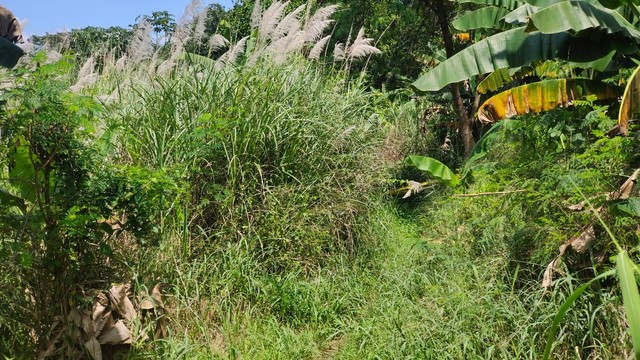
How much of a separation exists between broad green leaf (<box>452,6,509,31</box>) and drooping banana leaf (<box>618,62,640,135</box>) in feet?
8.48

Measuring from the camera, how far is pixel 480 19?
727cm

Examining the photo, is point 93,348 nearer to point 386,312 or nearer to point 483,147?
point 386,312

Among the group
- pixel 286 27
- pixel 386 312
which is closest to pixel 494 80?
pixel 286 27

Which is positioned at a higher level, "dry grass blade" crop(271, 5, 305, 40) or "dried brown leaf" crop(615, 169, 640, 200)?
"dry grass blade" crop(271, 5, 305, 40)

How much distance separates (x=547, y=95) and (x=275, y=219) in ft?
8.97

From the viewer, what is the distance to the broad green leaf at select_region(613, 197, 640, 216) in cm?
404

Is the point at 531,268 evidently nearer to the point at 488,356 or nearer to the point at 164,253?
the point at 488,356

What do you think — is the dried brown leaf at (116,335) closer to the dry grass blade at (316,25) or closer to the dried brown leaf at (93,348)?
the dried brown leaf at (93,348)

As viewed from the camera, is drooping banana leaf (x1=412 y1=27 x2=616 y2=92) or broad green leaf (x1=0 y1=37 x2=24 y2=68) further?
drooping banana leaf (x1=412 y1=27 x2=616 y2=92)

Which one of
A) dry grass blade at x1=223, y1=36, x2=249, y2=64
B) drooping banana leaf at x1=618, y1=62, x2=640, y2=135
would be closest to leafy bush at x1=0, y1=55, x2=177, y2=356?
dry grass blade at x1=223, y1=36, x2=249, y2=64

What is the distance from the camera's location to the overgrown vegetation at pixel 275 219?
4.03 metres

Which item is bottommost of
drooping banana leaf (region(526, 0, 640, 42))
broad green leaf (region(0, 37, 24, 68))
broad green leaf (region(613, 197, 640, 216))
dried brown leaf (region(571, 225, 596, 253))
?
dried brown leaf (region(571, 225, 596, 253))

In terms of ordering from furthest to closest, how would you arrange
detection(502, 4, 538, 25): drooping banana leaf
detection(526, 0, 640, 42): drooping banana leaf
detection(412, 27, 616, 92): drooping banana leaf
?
detection(502, 4, 538, 25): drooping banana leaf
detection(412, 27, 616, 92): drooping banana leaf
detection(526, 0, 640, 42): drooping banana leaf

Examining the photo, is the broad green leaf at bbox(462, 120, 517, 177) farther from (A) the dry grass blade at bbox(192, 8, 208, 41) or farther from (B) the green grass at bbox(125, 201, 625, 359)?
(A) the dry grass blade at bbox(192, 8, 208, 41)
